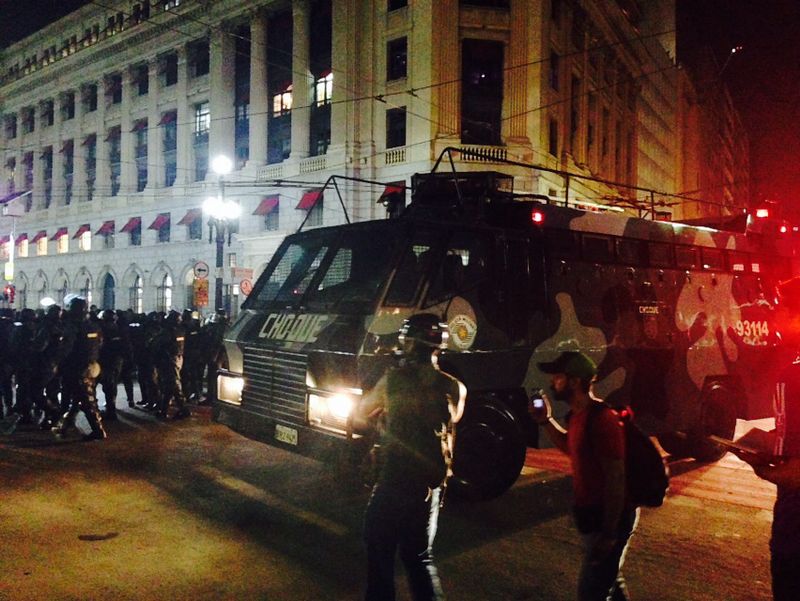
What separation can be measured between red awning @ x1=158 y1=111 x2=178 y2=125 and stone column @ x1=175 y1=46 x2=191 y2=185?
30.2 inches

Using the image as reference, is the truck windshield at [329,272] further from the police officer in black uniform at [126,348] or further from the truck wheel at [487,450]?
the police officer in black uniform at [126,348]

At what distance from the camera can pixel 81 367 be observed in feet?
32.8

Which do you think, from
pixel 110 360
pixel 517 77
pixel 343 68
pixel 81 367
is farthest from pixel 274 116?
pixel 81 367

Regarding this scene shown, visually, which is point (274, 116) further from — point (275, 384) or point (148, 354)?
point (275, 384)

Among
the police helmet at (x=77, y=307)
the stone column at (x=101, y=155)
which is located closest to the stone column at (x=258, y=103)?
the stone column at (x=101, y=155)

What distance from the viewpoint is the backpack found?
345cm

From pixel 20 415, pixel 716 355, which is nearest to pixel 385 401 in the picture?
pixel 716 355

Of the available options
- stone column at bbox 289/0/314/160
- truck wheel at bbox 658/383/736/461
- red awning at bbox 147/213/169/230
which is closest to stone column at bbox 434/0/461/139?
stone column at bbox 289/0/314/160

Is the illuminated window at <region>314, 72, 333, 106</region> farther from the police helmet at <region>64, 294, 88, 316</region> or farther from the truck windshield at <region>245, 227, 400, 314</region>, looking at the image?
the truck windshield at <region>245, 227, 400, 314</region>

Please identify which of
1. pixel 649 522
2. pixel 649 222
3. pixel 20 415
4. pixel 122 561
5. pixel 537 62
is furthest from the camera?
pixel 537 62

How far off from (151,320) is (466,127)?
18.5 metres

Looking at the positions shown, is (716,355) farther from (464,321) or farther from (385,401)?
(385,401)

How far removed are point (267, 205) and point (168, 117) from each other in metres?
11.4

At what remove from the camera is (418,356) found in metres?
3.82
